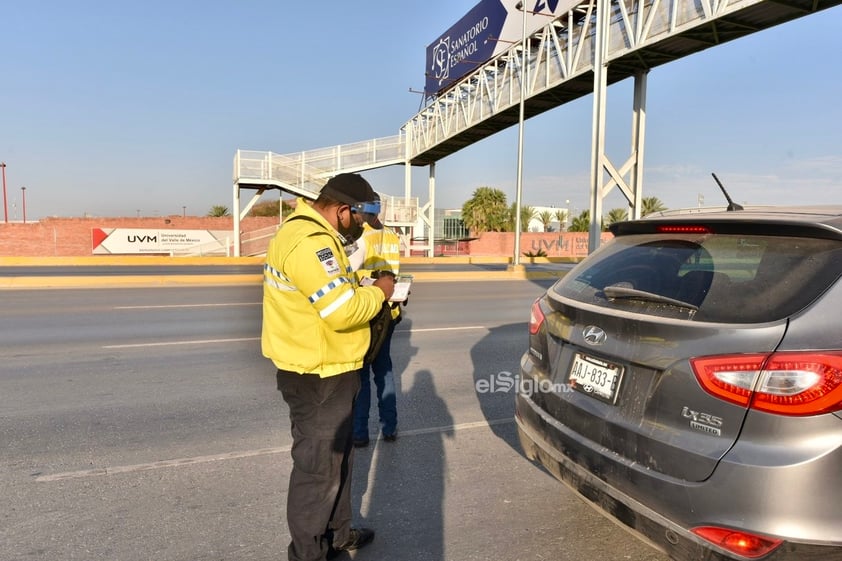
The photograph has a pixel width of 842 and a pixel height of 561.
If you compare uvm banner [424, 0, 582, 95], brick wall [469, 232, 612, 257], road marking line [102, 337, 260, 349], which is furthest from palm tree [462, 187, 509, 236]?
road marking line [102, 337, 260, 349]

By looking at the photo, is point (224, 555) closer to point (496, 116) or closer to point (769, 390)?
point (769, 390)

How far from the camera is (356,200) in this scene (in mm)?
2436

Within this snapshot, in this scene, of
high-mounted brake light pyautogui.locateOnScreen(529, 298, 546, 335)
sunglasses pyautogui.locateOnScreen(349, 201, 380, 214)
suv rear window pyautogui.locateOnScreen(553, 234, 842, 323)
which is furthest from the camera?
high-mounted brake light pyautogui.locateOnScreen(529, 298, 546, 335)

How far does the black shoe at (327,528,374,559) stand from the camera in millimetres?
2619

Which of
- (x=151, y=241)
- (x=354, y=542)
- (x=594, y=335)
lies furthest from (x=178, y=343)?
(x=151, y=241)

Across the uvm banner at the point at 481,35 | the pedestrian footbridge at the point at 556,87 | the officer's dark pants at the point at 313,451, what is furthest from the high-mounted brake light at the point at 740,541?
the uvm banner at the point at 481,35

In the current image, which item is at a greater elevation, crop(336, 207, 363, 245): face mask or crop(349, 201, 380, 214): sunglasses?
crop(349, 201, 380, 214): sunglasses

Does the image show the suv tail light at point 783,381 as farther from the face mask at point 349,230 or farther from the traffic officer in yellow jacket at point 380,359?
the traffic officer in yellow jacket at point 380,359

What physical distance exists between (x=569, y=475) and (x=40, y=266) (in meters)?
25.9

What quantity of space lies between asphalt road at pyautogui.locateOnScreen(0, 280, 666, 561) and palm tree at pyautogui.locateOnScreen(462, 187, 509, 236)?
4664 centimetres

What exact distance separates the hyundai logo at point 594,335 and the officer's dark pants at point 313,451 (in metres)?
1.11

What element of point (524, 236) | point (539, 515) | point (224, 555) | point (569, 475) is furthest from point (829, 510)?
point (524, 236)

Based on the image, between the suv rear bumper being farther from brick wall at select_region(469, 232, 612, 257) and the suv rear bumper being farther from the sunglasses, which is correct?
brick wall at select_region(469, 232, 612, 257)

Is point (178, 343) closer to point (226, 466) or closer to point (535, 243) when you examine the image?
point (226, 466)
